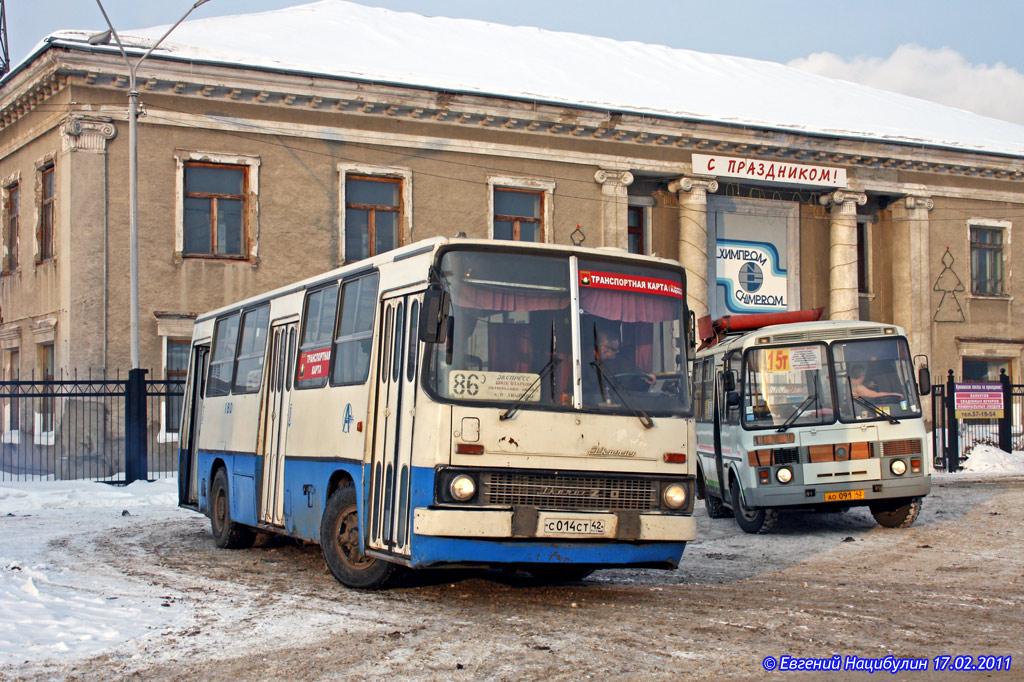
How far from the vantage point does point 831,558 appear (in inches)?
472

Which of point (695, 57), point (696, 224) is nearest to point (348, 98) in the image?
point (696, 224)

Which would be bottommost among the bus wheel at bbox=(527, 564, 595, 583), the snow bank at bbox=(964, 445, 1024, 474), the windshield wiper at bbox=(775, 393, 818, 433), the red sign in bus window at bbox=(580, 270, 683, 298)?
the snow bank at bbox=(964, 445, 1024, 474)

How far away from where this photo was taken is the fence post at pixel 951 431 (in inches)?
990

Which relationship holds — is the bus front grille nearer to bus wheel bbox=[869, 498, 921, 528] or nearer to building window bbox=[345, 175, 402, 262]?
bus wheel bbox=[869, 498, 921, 528]

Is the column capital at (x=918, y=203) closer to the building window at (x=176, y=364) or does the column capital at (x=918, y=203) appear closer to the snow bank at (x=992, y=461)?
the snow bank at (x=992, y=461)

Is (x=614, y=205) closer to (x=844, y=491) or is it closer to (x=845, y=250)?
(x=845, y=250)

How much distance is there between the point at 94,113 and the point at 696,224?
14864mm

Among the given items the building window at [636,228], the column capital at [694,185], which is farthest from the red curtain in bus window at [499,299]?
the building window at [636,228]

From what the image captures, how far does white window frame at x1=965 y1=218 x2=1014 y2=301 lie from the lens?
3400 cm

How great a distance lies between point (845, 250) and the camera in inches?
1277

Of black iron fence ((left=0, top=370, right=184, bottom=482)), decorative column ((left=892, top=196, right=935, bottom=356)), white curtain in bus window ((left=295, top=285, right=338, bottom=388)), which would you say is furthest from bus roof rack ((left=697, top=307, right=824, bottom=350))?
decorative column ((left=892, top=196, right=935, bottom=356))

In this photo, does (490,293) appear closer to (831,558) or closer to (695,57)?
(831,558)

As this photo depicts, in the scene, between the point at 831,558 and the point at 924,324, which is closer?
the point at 831,558

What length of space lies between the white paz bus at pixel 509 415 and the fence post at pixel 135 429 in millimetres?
11880
